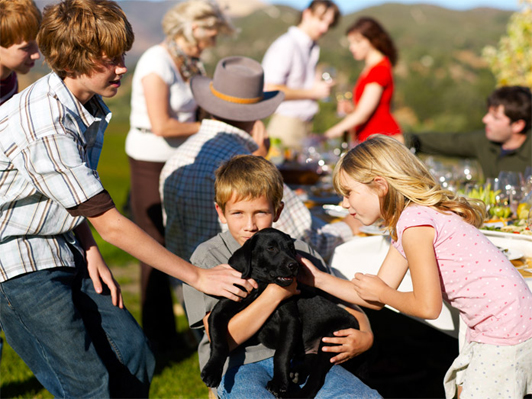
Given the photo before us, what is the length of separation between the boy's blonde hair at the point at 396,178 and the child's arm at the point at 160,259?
2.05 ft

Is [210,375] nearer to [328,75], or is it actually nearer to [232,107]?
[232,107]

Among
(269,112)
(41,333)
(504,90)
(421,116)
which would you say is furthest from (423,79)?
(41,333)

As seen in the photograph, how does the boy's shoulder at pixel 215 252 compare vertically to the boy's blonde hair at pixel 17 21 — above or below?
below

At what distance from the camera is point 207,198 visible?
10.1 feet

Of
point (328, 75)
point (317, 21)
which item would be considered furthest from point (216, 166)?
point (317, 21)

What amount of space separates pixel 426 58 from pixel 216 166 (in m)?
25.8

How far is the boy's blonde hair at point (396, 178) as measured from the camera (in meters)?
2.21

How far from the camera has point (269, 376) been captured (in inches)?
91.7

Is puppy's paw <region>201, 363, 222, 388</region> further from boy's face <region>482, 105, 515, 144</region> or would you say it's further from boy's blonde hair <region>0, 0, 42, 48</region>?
boy's face <region>482, 105, 515, 144</region>

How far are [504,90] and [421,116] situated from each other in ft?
60.7

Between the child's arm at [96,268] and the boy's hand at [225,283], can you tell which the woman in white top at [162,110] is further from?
Answer: the boy's hand at [225,283]

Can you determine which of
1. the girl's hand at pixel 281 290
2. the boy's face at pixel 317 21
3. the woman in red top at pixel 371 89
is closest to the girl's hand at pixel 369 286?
the girl's hand at pixel 281 290

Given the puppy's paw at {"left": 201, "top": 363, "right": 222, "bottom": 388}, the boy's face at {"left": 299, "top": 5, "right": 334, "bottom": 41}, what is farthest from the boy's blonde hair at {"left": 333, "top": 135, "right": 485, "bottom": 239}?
the boy's face at {"left": 299, "top": 5, "right": 334, "bottom": 41}

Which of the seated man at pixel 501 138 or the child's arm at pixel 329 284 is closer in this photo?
the child's arm at pixel 329 284
